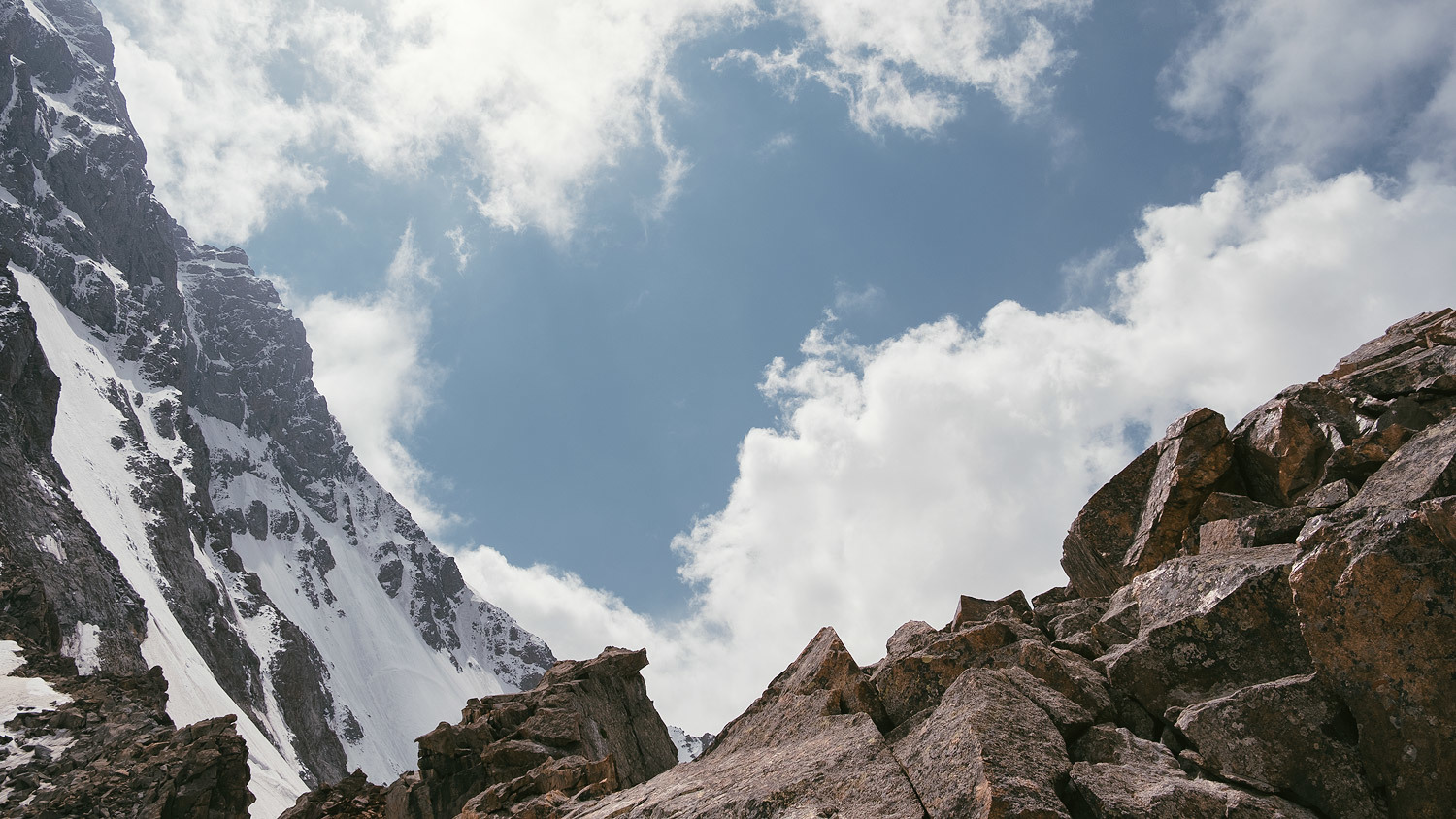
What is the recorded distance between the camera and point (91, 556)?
4237 inches

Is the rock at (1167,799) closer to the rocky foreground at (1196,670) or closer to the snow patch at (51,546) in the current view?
the rocky foreground at (1196,670)

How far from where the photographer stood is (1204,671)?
8469 millimetres

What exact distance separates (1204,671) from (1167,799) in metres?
2.45

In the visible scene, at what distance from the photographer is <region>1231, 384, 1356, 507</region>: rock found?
1236 centimetres

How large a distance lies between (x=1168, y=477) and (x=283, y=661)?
22185cm

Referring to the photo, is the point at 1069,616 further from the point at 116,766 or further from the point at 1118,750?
the point at 116,766

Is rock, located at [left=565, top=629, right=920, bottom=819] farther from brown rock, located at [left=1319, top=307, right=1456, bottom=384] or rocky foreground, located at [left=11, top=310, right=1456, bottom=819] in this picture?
brown rock, located at [left=1319, top=307, right=1456, bottom=384]

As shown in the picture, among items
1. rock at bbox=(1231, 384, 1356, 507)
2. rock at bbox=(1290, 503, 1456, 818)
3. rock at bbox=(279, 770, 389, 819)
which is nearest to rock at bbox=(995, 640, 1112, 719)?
rock at bbox=(1290, 503, 1456, 818)

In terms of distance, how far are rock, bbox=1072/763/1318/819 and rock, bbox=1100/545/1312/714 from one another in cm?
170

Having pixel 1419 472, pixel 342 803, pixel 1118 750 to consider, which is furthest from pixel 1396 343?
pixel 342 803

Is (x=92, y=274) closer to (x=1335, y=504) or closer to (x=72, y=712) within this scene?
(x=72, y=712)

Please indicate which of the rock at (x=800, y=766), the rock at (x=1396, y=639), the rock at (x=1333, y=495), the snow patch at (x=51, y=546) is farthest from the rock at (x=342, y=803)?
the snow patch at (x=51, y=546)

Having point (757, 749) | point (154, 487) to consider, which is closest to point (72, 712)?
point (757, 749)

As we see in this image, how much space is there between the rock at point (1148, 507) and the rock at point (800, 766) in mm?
5657
